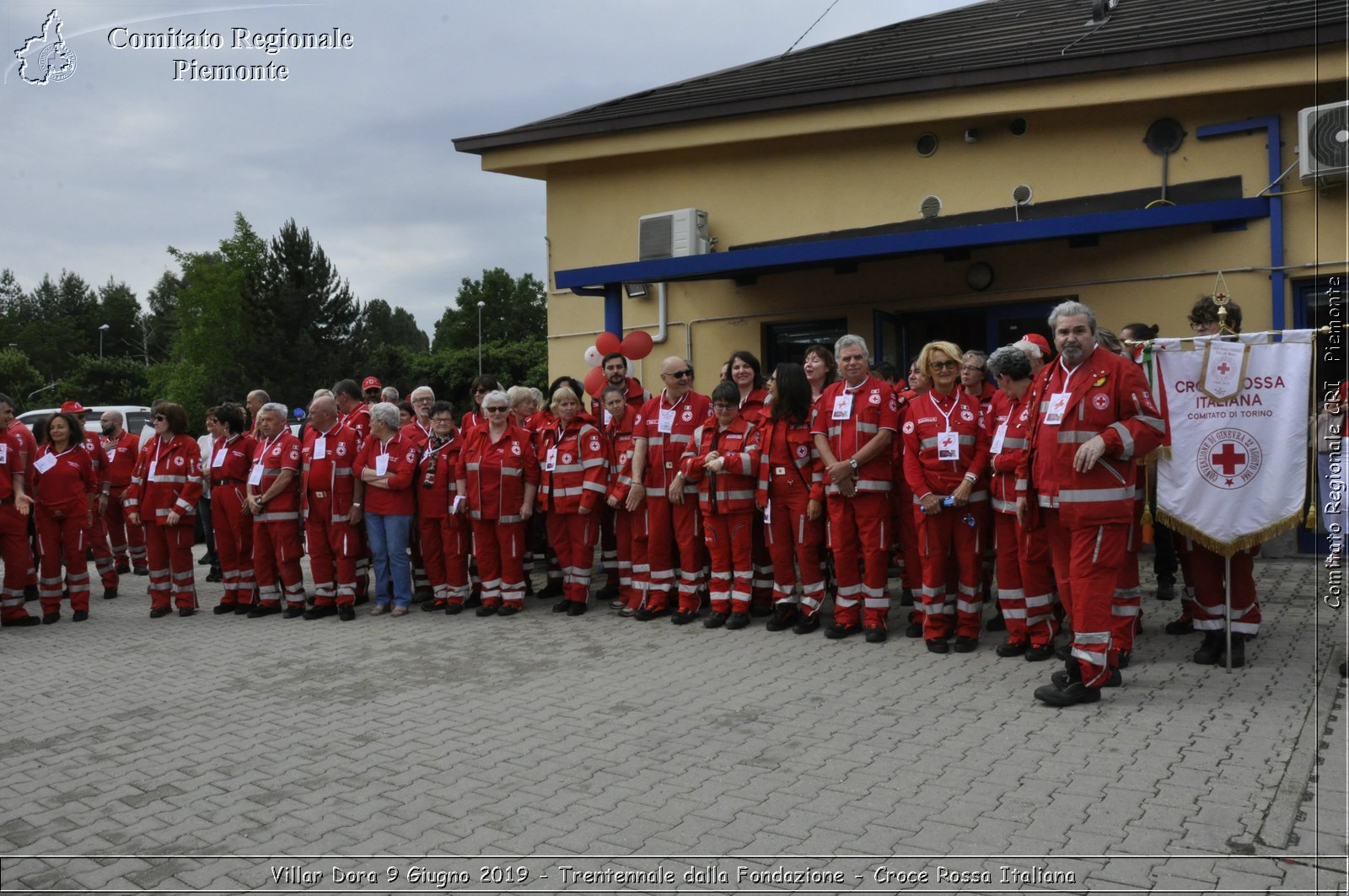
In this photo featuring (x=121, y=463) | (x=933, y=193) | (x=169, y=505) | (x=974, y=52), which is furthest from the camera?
(x=121, y=463)

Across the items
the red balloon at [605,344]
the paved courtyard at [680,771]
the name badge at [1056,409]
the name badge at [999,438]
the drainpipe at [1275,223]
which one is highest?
the drainpipe at [1275,223]

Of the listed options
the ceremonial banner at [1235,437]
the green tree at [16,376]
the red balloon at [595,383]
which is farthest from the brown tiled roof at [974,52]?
the green tree at [16,376]

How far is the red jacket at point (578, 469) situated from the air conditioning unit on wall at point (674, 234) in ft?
17.0

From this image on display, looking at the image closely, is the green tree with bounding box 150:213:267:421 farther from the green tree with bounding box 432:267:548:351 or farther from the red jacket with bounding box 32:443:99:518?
the red jacket with bounding box 32:443:99:518

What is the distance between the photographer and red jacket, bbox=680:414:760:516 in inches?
317

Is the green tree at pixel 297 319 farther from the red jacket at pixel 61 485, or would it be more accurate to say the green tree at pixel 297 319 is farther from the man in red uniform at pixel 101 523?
the red jacket at pixel 61 485

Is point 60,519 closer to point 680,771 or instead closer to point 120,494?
point 120,494

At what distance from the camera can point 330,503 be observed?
951 centimetres

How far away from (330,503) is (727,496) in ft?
13.0

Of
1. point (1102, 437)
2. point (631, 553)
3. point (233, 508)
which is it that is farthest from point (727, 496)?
point (233, 508)

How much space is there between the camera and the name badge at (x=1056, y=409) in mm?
5840

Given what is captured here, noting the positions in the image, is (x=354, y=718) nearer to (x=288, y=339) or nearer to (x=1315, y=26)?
(x=1315, y=26)

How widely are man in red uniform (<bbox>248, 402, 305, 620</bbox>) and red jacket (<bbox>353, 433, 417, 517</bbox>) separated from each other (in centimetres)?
67

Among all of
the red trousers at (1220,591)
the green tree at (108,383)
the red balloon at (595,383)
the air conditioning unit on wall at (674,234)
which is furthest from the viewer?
the green tree at (108,383)
